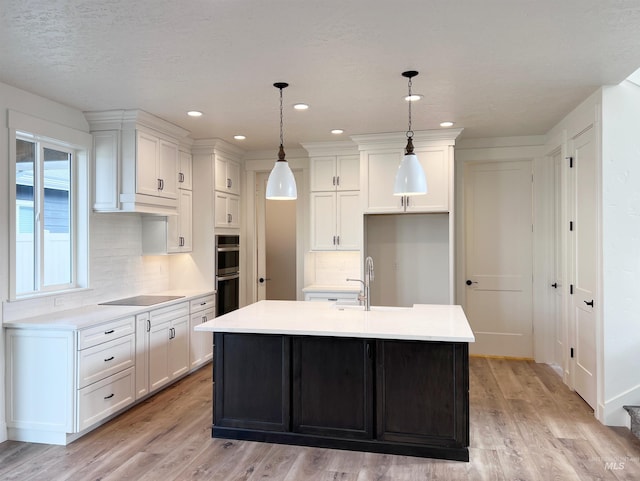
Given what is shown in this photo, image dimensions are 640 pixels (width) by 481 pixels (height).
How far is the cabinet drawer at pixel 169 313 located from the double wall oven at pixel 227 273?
71 centimetres

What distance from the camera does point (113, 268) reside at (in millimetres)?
4500

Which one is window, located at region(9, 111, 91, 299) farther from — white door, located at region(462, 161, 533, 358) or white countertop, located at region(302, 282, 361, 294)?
white door, located at region(462, 161, 533, 358)

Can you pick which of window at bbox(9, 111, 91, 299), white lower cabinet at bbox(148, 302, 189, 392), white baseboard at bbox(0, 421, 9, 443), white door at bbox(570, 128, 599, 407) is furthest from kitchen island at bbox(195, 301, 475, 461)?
window at bbox(9, 111, 91, 299)

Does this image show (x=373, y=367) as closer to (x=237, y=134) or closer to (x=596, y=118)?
(x=596, y=118)

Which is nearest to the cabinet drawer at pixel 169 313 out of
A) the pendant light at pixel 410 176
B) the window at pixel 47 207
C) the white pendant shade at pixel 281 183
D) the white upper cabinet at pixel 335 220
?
the window at pixel 47 207

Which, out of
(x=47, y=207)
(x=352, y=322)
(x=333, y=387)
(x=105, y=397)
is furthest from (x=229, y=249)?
(x=333, y=387)

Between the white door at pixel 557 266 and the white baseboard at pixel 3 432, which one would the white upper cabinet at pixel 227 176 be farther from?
the white door at pixel 557 266

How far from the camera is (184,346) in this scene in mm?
4746

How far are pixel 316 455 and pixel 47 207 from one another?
2.90 metres

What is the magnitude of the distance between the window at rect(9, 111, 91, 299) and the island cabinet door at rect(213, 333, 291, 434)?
163 centimetres

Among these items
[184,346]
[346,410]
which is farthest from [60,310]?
[346,410]

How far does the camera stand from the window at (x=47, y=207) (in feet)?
11.8

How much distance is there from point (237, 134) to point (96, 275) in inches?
80.4

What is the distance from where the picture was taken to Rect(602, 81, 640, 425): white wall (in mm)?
3500
